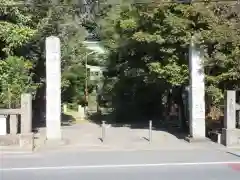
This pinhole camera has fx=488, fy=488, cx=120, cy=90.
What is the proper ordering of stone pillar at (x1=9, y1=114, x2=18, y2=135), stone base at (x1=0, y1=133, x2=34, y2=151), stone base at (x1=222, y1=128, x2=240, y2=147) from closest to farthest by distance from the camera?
stone base at (x1=0, y1=133, x2=34, y2=151) < stone base at (x1=222, y1=128, x2=240, y2=147) < stone pillar at (x1=9, y1=114, x2=18, y2=135)

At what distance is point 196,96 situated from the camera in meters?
19.7

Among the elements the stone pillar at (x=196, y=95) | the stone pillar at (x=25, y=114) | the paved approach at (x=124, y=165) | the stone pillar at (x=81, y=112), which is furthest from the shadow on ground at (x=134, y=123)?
the paved approach at (x=124, y=165)

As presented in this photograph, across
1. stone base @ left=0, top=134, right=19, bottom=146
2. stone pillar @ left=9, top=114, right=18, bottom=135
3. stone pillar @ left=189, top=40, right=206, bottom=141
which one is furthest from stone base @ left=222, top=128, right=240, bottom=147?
stone pillar @ left=9, top=114, right=18, bottom=135

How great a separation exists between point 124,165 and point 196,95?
719cm

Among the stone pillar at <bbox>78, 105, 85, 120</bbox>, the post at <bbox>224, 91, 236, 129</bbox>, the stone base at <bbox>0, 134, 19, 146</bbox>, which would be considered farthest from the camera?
the stone pillar at <bbox>78, 105, 85, 120</bbox>

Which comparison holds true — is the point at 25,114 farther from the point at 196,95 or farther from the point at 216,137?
the point at 216,137

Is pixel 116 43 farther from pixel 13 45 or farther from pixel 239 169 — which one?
pixel 239 169

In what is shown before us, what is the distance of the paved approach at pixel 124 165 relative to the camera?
11.5 m

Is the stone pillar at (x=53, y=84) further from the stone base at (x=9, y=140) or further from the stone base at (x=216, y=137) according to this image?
the stone base at (x=216, y=137)

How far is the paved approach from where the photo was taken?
1146cm

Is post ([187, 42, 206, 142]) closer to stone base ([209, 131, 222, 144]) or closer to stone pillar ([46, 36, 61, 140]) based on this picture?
stone base ([209, 131, 222, 144])

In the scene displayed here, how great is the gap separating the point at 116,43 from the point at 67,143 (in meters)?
10.4

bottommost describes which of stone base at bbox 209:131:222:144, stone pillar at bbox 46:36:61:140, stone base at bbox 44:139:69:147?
stone base at bbox 44:139:69:147

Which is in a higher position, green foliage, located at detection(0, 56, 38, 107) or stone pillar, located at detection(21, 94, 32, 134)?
green foliage, located at detection(0, 56, 38, 107)
